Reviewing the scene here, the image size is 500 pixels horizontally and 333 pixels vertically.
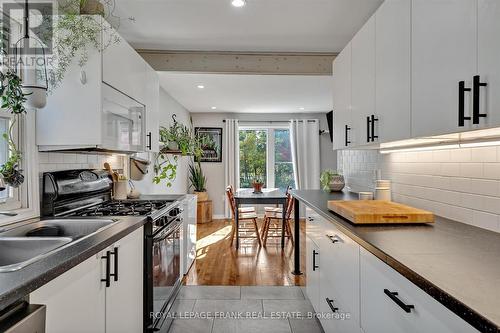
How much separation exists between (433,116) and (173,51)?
8.87 ft

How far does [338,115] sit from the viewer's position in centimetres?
274

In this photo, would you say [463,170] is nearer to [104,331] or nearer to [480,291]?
[480,291]

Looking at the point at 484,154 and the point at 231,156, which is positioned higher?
the point at 231,156

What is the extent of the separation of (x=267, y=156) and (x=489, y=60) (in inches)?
248

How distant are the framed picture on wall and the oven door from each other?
4.35 metres

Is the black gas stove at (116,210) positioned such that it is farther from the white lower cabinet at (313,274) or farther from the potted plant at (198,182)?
the potted plant at (198,182)

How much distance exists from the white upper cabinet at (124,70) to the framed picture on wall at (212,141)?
4.19 meters

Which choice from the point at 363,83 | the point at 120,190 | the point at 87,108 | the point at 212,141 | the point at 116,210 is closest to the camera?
the point at 87,108

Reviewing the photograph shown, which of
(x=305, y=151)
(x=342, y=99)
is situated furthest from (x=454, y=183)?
(x=305, y=151)

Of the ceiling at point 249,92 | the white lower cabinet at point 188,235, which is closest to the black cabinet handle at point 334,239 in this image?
the white lower cabinet at point 188,235

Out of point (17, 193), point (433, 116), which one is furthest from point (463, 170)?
point (17, 193)

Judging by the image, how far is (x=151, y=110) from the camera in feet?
10.2

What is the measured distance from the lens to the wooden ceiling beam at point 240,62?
333cm

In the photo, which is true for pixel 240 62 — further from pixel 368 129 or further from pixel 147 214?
pixel 147 214
